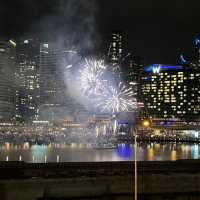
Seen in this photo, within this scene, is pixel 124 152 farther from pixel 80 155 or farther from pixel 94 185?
pixel 94 185

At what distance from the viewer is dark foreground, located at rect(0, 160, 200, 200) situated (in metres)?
21.8

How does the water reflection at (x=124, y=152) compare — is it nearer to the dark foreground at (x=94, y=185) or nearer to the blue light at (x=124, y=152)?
the blue light at (x=124, y=152)

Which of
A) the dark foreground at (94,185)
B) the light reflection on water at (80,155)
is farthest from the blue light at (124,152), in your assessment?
the dark foreground at (94,185)

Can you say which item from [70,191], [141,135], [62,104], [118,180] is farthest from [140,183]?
[141,135]

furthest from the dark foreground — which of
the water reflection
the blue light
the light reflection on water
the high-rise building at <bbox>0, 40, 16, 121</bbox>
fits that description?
the high-rise building at <bbox>0, 40, 16, 121</bbox>

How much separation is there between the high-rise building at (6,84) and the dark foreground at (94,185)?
149 metres

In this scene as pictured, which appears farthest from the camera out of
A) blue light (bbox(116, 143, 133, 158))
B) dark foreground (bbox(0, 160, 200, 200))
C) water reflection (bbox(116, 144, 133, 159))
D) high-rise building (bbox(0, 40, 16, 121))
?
high-rise building (bbox(0, 40, 16, 121))

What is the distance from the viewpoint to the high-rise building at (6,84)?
564ft

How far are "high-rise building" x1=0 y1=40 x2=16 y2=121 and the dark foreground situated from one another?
149080 millimetres

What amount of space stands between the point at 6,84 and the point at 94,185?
157m

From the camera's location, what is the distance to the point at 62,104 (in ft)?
525

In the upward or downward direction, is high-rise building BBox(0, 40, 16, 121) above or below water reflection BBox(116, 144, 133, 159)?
above

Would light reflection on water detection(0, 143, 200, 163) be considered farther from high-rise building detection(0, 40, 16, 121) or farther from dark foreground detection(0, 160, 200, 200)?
high-rise building detection(0, 40, 16, 121)

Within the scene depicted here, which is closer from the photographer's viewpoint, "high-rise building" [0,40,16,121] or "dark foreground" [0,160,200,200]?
"dark foreground" [0,160,200,200]
